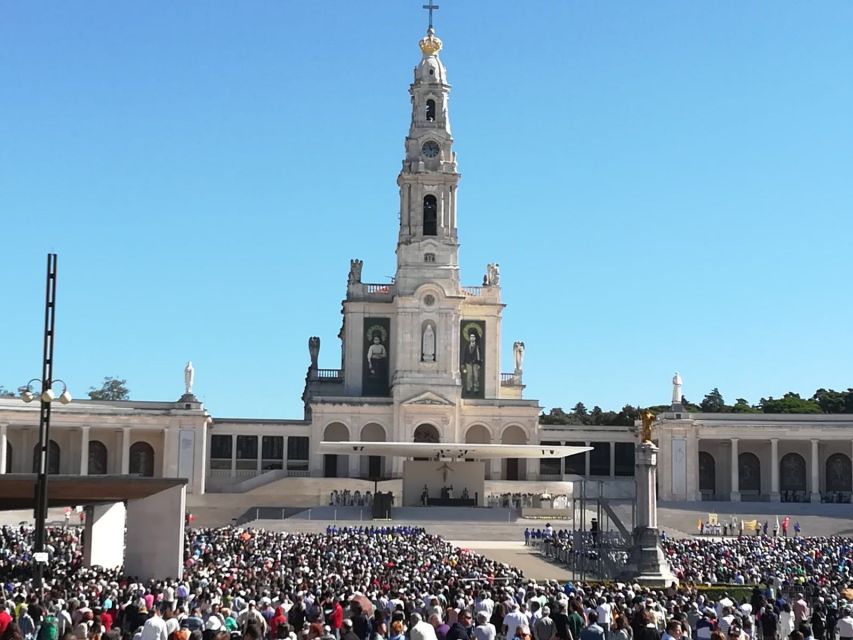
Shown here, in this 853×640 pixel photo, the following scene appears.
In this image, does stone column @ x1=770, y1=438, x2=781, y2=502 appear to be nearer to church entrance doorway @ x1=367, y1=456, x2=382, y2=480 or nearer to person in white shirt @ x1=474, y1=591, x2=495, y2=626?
church entrance doorway @ x1=367, y1=456, x2=382, y2=480

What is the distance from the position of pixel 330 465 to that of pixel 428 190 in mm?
19101

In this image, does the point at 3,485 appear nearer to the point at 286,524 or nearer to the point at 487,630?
the point at 487,630

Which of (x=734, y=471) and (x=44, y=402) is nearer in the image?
(x=44, y=402)

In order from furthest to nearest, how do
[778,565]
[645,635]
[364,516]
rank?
[364,516], [778,565], [645,635]

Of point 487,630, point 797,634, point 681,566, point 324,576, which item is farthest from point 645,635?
point 681,566

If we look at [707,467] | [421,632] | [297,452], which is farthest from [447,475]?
[421,632]

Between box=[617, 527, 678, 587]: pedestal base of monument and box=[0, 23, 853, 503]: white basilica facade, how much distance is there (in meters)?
46.6

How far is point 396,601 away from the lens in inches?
895

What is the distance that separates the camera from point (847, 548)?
44.9 m

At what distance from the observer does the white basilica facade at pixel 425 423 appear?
8275 cm

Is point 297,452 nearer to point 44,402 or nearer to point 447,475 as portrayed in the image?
point 447,475

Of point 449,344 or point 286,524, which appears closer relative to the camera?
point 286,524

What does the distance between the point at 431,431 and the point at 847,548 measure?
4272cm

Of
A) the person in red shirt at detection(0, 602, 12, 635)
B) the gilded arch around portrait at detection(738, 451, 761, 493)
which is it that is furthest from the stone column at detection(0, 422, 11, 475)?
the person in red shirt at detection(0, 602, 12, 635)
